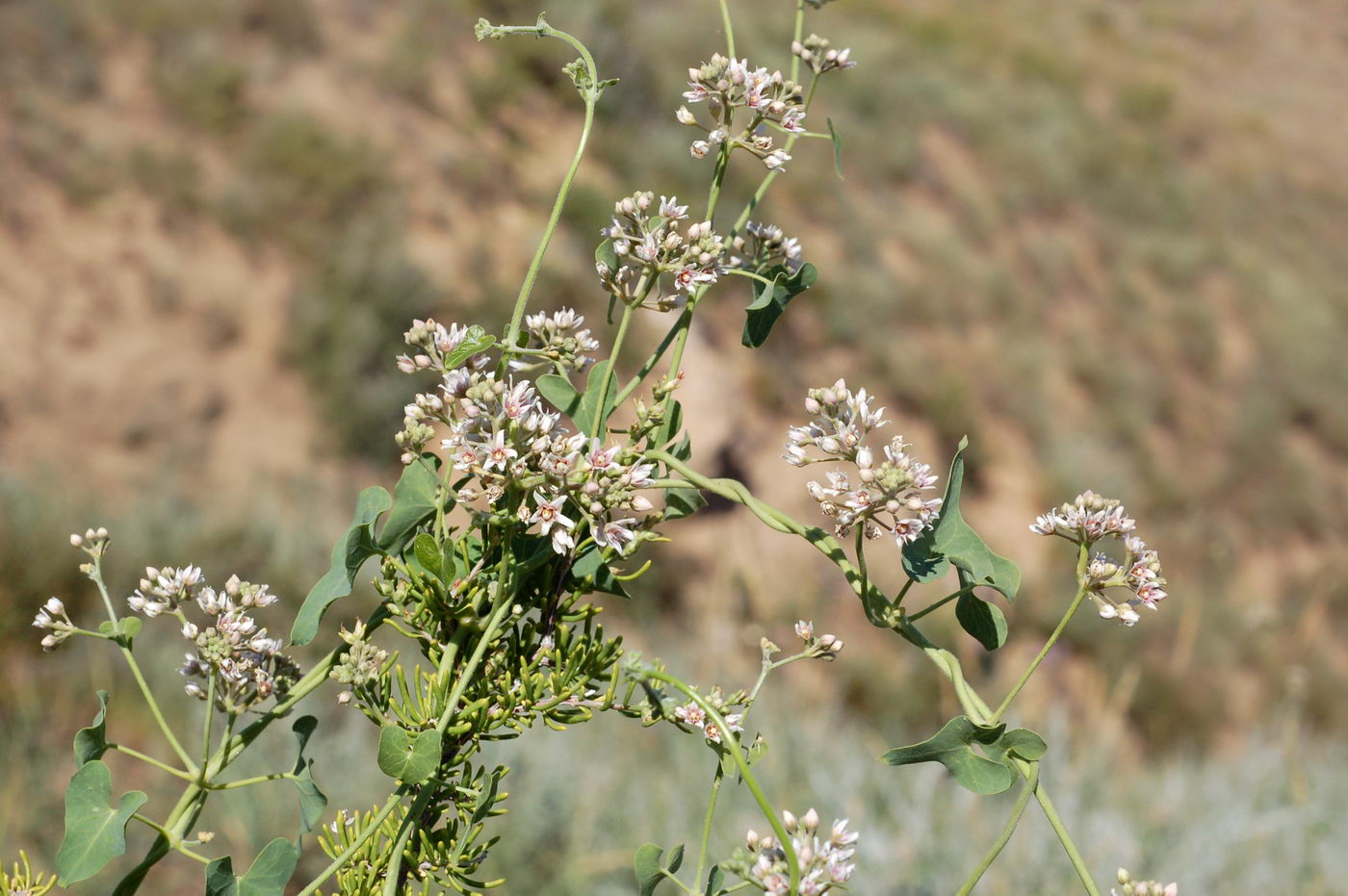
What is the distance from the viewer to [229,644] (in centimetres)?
81

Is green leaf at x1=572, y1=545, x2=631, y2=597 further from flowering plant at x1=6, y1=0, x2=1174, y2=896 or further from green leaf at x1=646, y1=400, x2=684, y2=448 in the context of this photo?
green leaf at x1=646, y1=400, x2=684, y2=448

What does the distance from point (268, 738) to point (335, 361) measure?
11.4ft

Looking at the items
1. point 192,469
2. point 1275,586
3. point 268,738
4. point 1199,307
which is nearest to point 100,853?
point 268,738

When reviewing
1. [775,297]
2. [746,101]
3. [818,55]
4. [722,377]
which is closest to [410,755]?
[775,297]

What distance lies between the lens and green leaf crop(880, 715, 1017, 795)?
773 mm

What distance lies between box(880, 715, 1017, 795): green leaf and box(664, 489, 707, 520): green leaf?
0.29 meters

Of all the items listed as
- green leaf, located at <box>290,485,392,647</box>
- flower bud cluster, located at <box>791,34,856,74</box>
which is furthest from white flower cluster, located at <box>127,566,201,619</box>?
flower bud cluster, located at <box>791,34,856,74</box>

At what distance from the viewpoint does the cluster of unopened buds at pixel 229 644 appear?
809mm

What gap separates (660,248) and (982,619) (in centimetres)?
43

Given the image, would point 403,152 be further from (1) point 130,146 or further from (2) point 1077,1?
(2) point 1077,1

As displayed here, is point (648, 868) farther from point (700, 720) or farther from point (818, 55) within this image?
point (818, 55)

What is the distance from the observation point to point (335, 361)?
6.99 metres

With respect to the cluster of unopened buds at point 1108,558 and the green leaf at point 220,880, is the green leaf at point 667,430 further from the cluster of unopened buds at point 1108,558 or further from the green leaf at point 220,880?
the green leaf at point 220,880

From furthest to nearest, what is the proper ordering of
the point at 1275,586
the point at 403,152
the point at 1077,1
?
1. the point at 1077,1
2. the point at 1275,586
3. the point at 403,152
